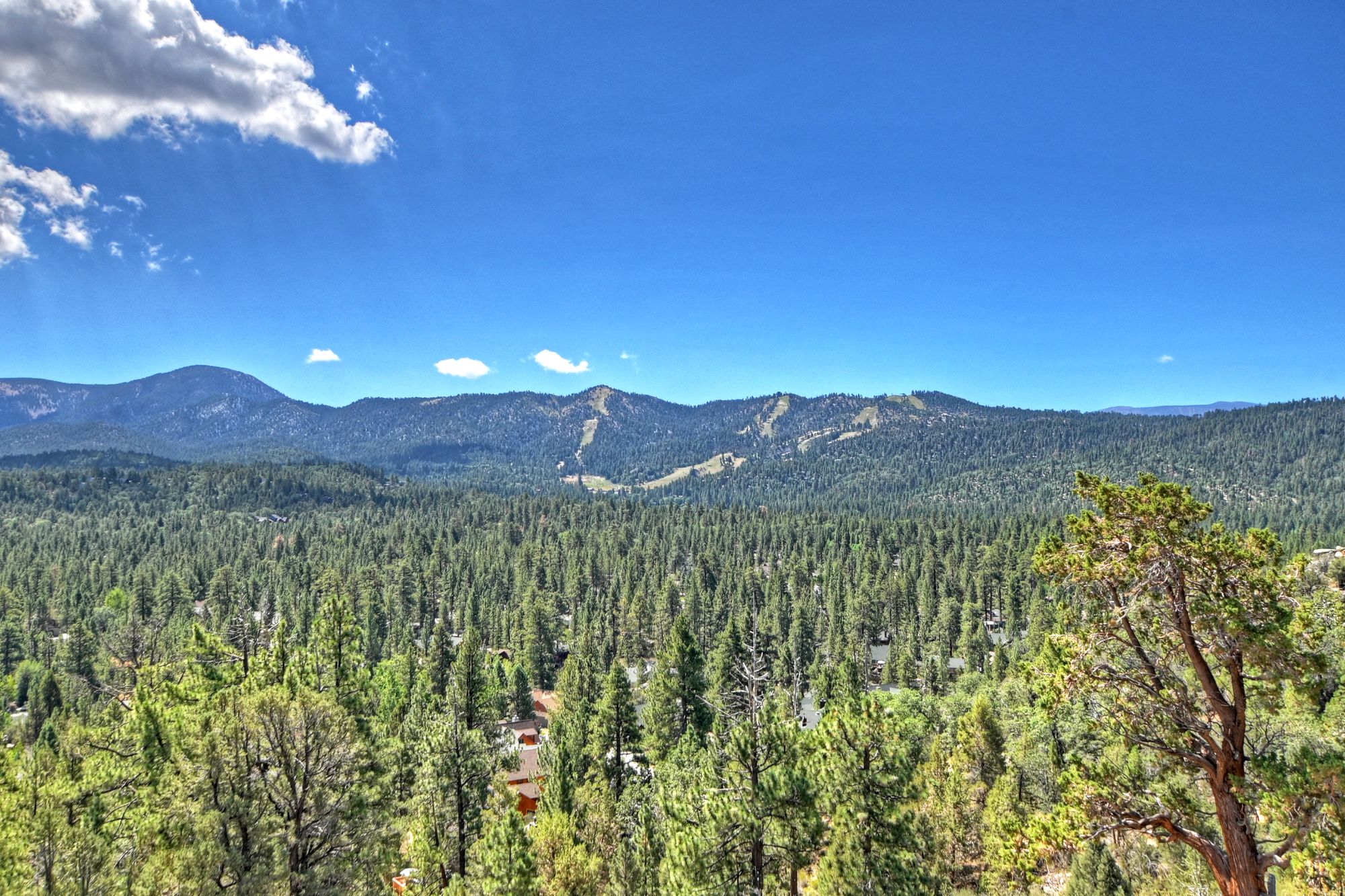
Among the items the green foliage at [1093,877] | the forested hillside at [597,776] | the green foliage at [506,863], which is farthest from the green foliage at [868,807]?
the green foliage at [1093,877]

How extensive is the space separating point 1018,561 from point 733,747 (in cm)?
12115

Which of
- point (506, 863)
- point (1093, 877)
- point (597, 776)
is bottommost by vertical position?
point (597, 776)

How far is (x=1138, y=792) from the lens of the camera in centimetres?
1090

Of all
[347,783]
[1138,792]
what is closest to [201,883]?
[347,783]

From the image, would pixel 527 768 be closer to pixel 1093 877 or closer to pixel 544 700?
pixel 544 700

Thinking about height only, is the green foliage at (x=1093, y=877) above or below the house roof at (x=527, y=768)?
above

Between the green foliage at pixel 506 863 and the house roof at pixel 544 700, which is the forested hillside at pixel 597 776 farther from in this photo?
the house roof at pixel 544 700

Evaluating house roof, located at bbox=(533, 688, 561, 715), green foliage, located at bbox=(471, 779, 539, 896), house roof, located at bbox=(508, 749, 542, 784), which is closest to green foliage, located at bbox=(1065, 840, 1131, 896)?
green foliage, located at bbox=(471, 779, 539, 896)

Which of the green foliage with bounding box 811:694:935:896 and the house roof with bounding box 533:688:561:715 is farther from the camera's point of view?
the house roof with bounding box 533:688:561:715

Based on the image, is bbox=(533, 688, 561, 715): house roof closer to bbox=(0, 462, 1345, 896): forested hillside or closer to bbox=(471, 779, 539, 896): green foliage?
bbox=(0, 462, 1345, 896): forested hillside

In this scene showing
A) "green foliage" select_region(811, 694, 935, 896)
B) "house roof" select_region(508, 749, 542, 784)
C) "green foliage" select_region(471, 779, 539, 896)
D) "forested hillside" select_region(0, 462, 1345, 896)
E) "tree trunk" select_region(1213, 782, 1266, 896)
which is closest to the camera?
"tree trunk" select_region(1213, 782, 1266, 896)

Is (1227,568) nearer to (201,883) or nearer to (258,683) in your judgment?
(201,883)

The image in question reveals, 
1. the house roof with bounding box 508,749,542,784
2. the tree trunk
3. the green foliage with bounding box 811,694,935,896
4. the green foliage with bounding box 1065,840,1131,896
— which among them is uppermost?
the tree trunk

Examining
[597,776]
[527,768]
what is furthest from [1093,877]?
[527,768]
